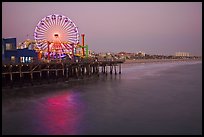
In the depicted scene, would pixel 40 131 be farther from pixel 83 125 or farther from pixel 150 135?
pixel 150 135

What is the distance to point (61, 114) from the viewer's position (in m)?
13.6

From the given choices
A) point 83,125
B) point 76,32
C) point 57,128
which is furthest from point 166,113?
point 76,32

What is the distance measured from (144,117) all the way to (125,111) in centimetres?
168

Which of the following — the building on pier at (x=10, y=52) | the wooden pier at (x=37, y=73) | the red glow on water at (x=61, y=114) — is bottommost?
the red glow on water at (x=61, y=114)

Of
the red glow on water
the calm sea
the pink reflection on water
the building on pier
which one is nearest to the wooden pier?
the calm sea

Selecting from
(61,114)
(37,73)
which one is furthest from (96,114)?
(37,73)

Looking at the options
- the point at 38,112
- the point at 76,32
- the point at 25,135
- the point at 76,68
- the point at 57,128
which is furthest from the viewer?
the point at 76,32

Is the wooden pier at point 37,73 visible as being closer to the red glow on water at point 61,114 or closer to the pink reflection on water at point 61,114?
the pink reflection on water at point 61,114

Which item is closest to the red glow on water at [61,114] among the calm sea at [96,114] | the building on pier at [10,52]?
the calm sea at [96,114]

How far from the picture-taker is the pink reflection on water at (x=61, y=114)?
10.9 meters

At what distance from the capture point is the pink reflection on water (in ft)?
35.7

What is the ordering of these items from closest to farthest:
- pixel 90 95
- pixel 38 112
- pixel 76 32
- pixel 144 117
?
pixel 144 117 → pixel 38 112 → pixel 90 95 → pixel 76 32

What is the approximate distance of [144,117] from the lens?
1274 cm

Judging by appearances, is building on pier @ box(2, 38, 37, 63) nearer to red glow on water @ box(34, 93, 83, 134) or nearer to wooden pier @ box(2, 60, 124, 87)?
wooden pier @ box(2, 60, 124, 87)
